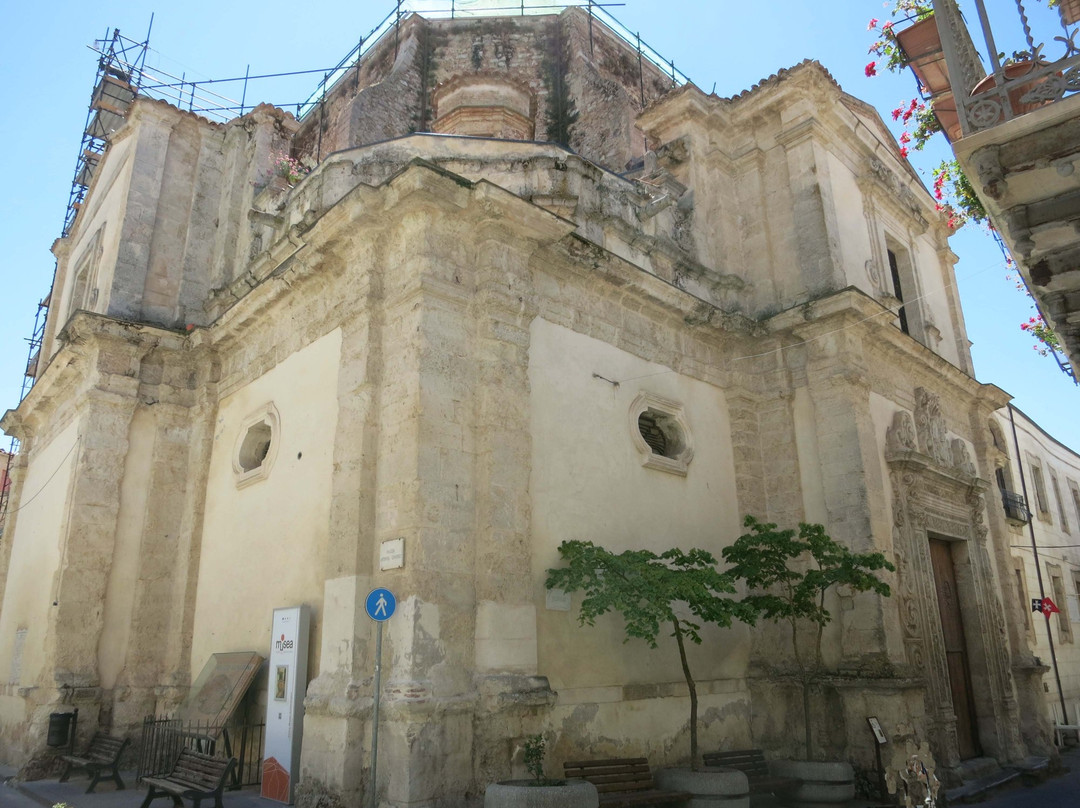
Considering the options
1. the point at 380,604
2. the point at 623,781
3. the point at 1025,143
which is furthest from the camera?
the point at 623,781

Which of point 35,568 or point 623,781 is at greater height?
point 35,568

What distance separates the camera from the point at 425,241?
275 inches

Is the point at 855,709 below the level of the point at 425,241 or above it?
below

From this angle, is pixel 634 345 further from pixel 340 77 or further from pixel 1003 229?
pixel 340 77

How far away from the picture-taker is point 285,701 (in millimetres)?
6965

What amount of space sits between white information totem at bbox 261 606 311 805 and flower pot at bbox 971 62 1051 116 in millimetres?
6185

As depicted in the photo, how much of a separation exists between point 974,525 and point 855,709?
13.9 ft

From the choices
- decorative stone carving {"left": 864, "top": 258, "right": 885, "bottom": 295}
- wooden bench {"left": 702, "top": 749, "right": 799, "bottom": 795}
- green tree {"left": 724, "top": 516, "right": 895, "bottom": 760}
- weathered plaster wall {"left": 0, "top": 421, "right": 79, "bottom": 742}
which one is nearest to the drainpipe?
decorative stone carving {"left": 864, "top": 258, "right": 885, "bottom": 295}

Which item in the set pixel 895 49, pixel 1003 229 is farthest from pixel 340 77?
pixel 1003 229

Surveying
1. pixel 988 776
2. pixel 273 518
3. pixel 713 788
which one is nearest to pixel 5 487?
pixel 273 518

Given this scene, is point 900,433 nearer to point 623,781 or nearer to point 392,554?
point 623,781

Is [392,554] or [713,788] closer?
[392,554]

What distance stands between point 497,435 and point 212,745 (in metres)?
3.82

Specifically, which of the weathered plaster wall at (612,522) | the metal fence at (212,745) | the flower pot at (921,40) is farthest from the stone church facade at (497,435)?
the flower pot at (921,40)
